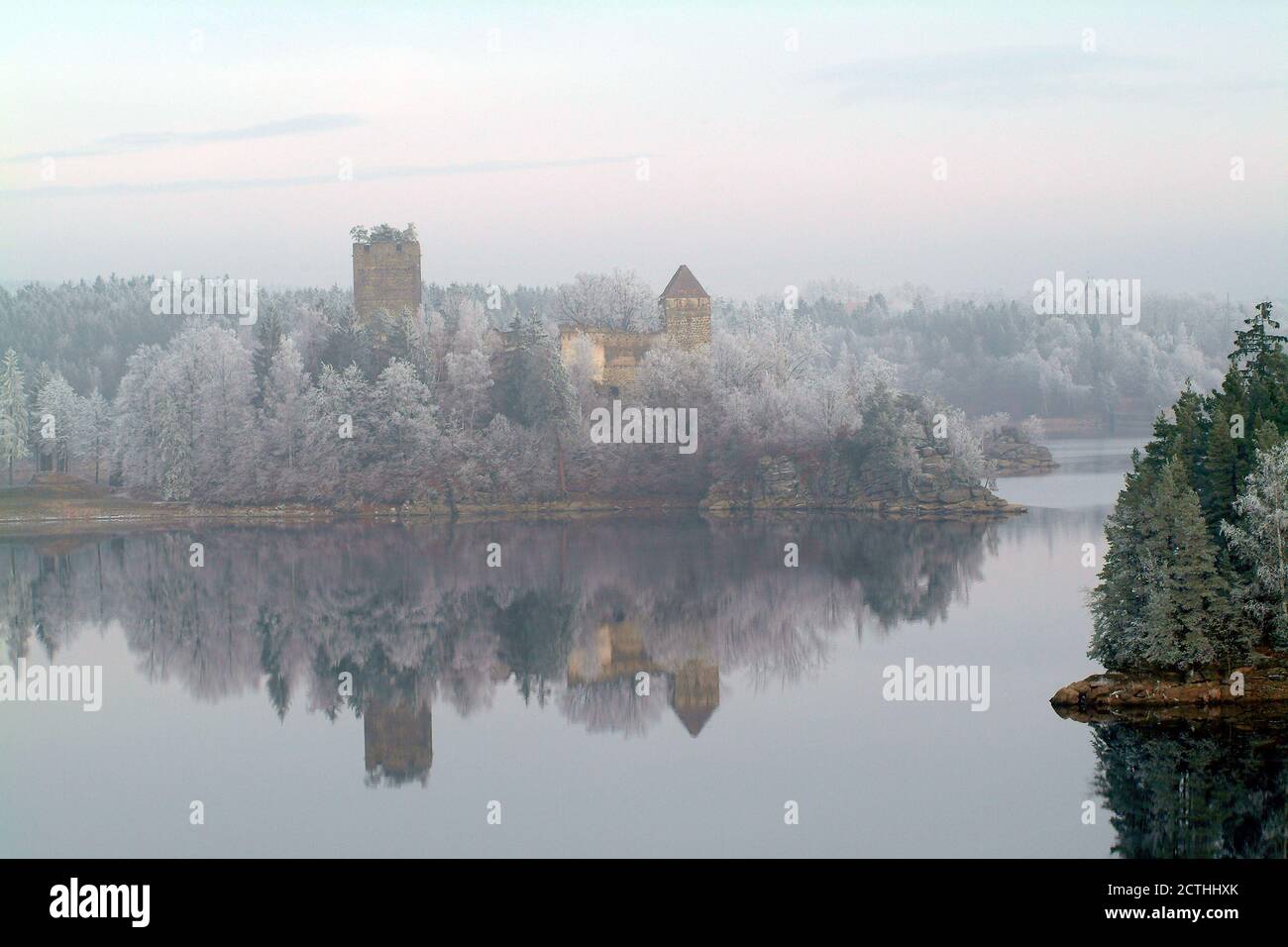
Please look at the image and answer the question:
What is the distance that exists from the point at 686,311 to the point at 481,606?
42958 mm

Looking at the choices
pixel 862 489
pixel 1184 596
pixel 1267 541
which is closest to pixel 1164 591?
pixel 1184 596

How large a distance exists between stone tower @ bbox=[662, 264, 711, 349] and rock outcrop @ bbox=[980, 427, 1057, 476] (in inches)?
676

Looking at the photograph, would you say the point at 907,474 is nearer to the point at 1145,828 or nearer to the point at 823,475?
the point at 823,475

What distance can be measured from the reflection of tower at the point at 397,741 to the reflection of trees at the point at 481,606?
0.23 ft

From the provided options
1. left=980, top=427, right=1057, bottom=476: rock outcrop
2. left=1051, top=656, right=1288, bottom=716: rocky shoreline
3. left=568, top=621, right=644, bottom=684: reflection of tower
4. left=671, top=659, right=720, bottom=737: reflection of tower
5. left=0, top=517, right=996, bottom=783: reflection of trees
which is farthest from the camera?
left=980, top=427, right=1057, bottom=476: rock outcrop

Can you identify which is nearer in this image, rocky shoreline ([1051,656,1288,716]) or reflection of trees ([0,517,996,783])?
rocky shoreline ([1051,656,1288,716])

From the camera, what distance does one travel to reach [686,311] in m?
87.3

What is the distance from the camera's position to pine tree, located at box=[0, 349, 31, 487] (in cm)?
8231

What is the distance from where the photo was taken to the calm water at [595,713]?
2447 centimetres

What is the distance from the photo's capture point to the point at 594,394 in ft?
261

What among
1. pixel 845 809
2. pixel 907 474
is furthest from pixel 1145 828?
pixel 907 474

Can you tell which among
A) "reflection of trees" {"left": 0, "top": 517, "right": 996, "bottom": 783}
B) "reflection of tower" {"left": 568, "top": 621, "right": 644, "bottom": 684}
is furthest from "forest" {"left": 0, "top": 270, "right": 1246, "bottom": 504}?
"reflection of tower" {"left": 568, "top": 621, "right": 644, "bottom": 684}

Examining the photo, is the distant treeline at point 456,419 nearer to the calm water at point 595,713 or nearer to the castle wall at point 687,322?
the castle wall at point 687,322

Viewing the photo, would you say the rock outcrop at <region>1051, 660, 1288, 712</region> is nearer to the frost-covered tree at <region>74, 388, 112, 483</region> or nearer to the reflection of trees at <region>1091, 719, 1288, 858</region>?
the reflection of trees at <region>1091, 719, 1288, 858</region>
